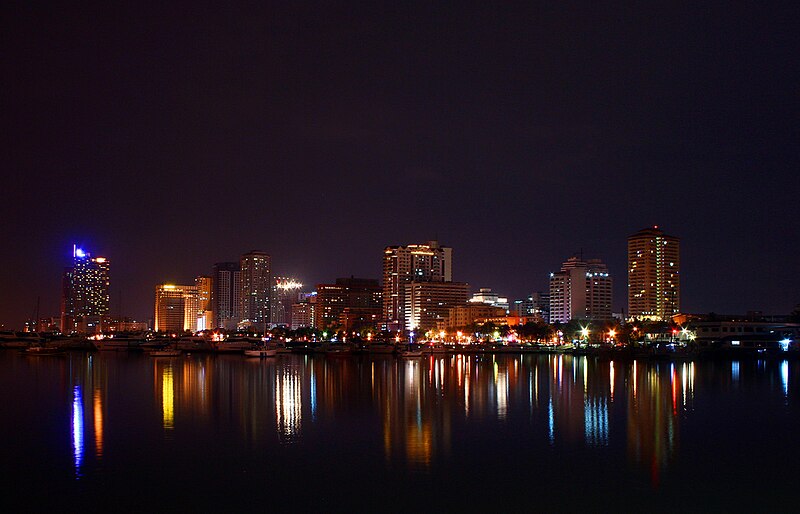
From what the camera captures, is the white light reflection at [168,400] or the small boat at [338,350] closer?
the white light reflection at [168,400]

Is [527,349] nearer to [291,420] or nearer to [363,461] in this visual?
[291,420]

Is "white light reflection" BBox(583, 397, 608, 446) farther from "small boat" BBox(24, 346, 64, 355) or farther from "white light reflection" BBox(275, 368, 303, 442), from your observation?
"small boat" BBox(24, 346, 64, 355)

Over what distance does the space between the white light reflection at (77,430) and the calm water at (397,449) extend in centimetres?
11

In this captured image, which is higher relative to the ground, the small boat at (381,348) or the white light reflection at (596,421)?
the white light reflection at (596,421)

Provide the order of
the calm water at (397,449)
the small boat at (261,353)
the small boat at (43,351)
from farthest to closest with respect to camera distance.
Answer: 1. the small boat at (43,351)
2. the small boat at (261,353)
3. the calm water at (397,449)

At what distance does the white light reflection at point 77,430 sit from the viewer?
24.6 m

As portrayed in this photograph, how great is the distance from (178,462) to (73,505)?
5.02 m

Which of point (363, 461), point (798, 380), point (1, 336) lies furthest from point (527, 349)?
point (363, 461)

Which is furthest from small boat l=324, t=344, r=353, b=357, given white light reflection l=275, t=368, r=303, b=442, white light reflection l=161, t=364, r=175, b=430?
white light reflection l=275, t=368, r=303, b=442

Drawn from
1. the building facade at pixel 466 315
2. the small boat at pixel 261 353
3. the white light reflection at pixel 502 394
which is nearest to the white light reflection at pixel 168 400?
the white light reflection at pixel 502 394

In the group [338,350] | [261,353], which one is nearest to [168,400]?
[261,353]

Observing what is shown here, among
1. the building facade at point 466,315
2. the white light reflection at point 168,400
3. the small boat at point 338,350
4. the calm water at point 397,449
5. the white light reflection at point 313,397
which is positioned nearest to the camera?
the calm water at point 397,449

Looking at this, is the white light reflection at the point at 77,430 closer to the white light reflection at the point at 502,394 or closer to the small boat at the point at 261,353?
the white light reflection at the point at 502,394

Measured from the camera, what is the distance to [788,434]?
30.2m
